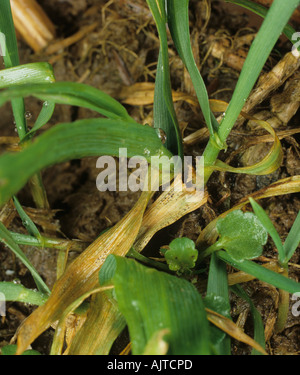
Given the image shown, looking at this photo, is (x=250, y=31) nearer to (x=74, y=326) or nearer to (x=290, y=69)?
(x=290, y=69)

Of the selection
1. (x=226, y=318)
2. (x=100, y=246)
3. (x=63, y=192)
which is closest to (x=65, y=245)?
(x=100, y=246)

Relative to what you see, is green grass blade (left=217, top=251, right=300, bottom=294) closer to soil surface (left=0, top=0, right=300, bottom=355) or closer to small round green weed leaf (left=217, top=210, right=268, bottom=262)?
small round green weed leaf (left=217, top=210, right=268, bottom=262)

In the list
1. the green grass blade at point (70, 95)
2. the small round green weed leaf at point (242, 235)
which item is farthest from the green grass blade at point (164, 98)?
the small round green weed leaf at point (242, 235)

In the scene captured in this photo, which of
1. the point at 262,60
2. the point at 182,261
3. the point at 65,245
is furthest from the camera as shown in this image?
the point at 65,245

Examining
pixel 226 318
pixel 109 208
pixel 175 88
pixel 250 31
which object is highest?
pixel 250 31

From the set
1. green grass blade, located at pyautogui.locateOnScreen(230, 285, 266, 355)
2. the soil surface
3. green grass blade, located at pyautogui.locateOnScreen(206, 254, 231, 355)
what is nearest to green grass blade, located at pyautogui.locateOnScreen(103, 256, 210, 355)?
green grass blade, located at pyautogui.locateOnScreen(206, 254, 231, 355)

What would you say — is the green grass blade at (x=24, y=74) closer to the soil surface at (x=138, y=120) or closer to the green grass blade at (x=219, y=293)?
the soil surface at (x=138, y=120)
